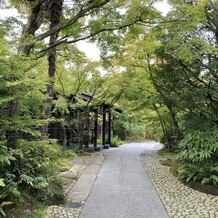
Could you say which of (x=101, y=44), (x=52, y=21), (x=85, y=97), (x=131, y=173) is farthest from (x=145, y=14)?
(x=85, y=97)

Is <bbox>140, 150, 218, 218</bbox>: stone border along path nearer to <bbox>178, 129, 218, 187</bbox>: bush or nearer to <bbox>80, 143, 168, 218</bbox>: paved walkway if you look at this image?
<bbox>80, 143, 168, 218</bbox>: paved walkway

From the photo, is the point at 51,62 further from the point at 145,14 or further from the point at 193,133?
the point at 193,133

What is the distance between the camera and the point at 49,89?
27.6 feet

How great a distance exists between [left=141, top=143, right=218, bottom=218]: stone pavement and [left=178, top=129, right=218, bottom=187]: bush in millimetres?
420

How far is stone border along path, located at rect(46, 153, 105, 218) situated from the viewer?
5953 millimetres

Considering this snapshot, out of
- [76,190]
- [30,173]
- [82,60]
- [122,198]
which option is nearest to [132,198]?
[122,198]

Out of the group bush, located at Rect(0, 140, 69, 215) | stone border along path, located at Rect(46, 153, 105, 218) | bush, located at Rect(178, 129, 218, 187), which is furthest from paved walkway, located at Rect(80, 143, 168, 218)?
bush, located at Rect(178, 129, 218, 187)

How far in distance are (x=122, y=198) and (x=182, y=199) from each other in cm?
142

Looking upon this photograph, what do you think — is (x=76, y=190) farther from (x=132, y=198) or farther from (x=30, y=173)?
(x=30, y=173)

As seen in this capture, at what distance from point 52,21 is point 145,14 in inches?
99.3

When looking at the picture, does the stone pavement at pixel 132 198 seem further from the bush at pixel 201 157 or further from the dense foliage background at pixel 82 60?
the dense foliage background at pixel 82 60

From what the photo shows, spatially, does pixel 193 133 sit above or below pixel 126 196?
above

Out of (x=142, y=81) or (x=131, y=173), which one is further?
(x=142, y=81)

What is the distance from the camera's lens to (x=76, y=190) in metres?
7.98
